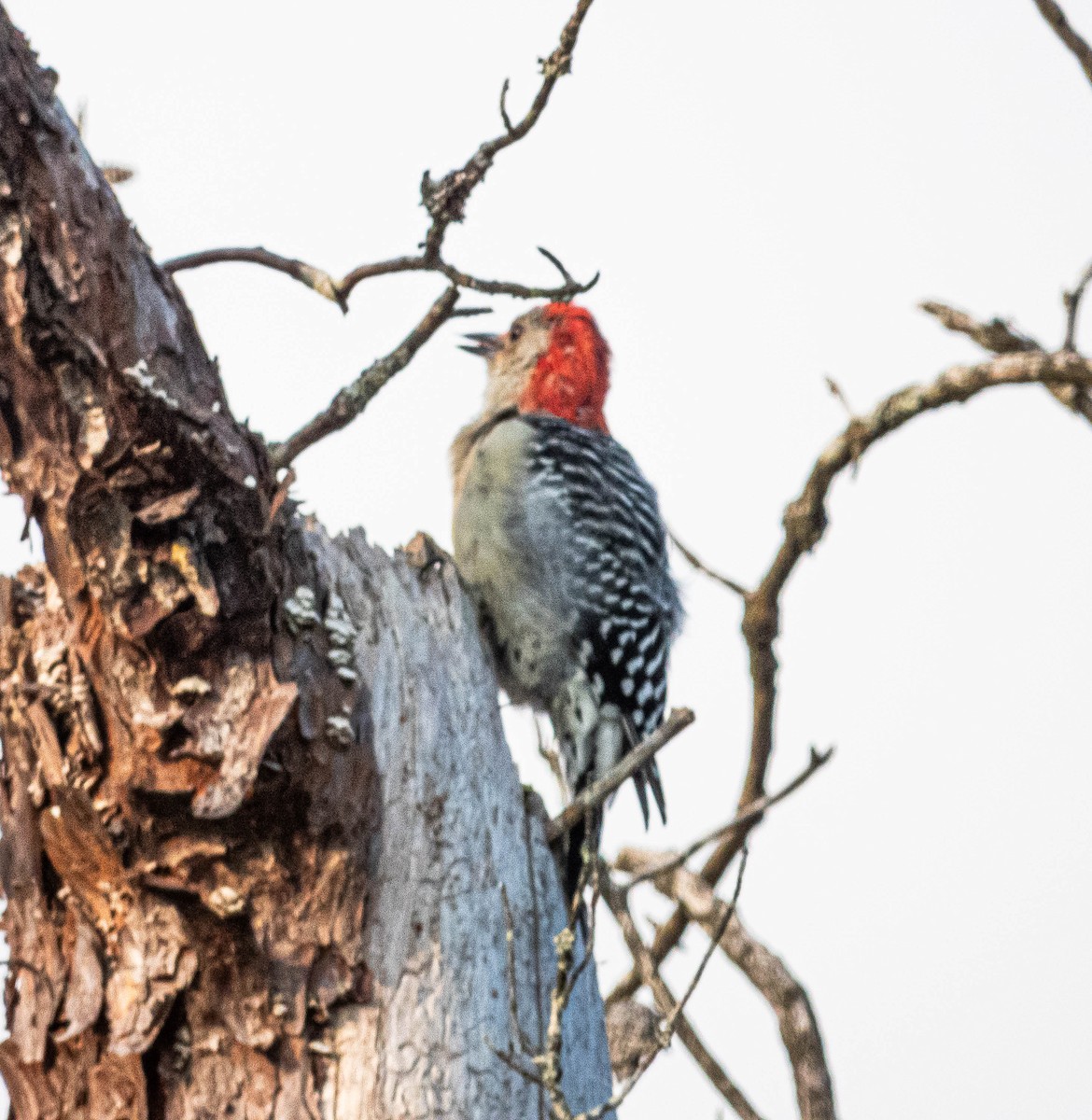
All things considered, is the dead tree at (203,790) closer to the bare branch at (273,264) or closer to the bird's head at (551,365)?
the bare branch at (273,264)

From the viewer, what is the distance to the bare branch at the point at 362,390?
4027 millimetres

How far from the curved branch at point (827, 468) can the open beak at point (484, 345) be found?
5.44 ft

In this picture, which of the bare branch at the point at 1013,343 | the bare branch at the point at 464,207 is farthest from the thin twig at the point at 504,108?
the bare branch at the point at 1013,343

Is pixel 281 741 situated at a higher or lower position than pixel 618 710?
lower

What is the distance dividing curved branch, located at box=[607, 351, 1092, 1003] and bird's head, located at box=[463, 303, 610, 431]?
45.3 inches

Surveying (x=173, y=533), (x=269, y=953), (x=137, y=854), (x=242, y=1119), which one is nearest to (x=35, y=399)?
(x=173, y=533)

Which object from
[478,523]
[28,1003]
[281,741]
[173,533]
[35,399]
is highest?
[478,523]

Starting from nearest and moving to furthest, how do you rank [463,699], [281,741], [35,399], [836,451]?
[35,399] < [281,741] < [463,699] < [836,451]

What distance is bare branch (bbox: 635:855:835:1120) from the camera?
448cm

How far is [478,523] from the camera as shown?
474cm

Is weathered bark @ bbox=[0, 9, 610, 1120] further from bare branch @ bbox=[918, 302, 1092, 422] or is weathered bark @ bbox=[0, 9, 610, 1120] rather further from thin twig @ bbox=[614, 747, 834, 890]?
bare branch @ bbox=[918, 302, 1092, 422]

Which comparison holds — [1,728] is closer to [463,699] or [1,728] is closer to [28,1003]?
[28,1003]

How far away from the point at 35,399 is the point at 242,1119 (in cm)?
145

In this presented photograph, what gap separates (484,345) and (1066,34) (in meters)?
2.40
